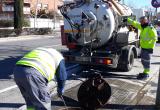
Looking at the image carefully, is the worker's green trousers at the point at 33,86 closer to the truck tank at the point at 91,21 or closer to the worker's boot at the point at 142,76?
the worker's boot at the point at 142,76

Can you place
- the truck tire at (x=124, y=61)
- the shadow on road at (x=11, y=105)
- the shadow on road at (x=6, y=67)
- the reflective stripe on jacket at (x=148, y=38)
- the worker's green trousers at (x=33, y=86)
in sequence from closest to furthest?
the worker's green trousers at (x=33, y=86) < the shadow on road at (x=11, y=105) < the shadow on road at (x=6, y=67) < the reflective stripe on jacket at (x=148, y=38) < the truck tire at (x=124, y=61)

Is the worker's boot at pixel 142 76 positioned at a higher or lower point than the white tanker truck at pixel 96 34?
lower

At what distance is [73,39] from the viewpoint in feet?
40.8

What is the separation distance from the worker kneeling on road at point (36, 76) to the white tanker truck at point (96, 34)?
268 inches

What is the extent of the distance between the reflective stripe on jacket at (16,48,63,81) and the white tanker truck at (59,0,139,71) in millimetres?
6686

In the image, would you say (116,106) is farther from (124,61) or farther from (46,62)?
(124,61)

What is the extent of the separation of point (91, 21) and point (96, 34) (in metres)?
0.48

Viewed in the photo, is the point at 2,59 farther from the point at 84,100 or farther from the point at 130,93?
the point at 84,100

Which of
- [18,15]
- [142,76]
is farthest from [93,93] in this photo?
[18,15]

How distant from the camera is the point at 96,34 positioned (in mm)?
12055

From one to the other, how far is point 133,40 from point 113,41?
1.28 metres

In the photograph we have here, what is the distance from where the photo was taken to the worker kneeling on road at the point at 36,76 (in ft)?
15.4

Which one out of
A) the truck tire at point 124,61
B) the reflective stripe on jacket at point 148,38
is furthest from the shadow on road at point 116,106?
the truck tire at point 124,61

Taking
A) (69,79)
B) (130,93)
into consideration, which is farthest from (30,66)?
(69,79)
